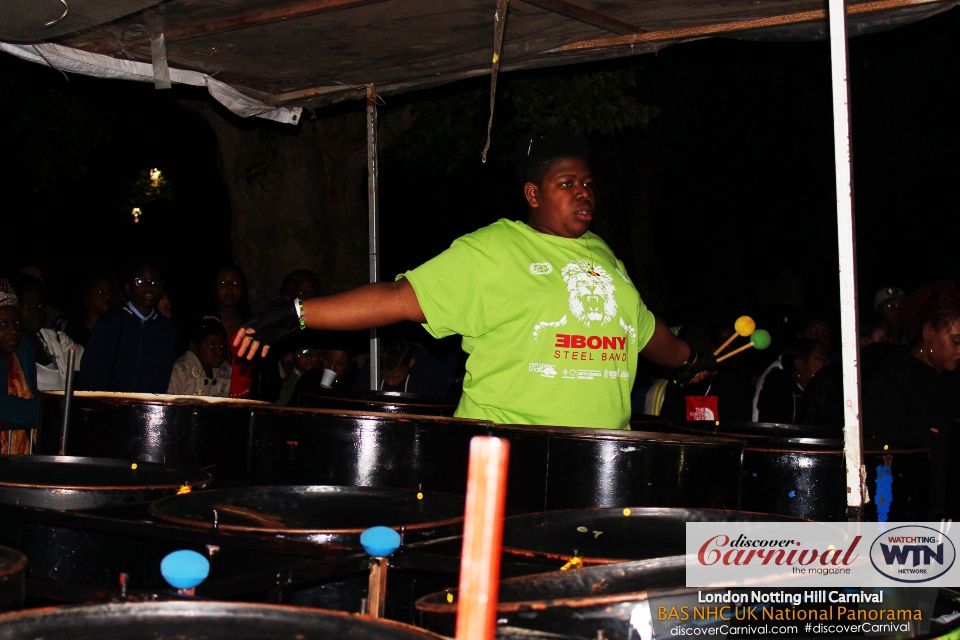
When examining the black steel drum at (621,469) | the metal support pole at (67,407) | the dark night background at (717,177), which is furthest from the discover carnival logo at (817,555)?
the dark night background at (717,177)

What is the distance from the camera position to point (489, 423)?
2537 millimetres

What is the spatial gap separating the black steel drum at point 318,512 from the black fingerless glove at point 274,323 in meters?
0.49

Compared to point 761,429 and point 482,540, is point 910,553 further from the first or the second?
point 761,429

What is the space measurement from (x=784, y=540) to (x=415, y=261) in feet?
50.6

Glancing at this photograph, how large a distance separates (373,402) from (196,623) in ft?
7.89

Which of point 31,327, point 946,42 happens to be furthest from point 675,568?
point 946,42

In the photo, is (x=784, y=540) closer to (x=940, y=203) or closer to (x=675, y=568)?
(x=675, y=568)

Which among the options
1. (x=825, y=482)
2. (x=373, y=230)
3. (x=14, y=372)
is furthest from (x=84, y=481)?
(x=14, y=372)

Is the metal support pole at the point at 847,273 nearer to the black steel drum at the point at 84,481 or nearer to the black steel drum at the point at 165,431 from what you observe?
the black steel drum at the point at 84,481

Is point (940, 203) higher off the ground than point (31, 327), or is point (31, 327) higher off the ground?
point (940, 203)

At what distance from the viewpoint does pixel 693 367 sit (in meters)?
3.11

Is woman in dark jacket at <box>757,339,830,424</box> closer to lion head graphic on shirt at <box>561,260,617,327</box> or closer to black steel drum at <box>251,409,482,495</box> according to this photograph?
lion head graphic on shirt at <box>561,260,617,327</box>

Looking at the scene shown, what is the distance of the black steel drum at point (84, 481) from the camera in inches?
79.5

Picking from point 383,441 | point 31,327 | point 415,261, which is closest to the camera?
point 383,441
